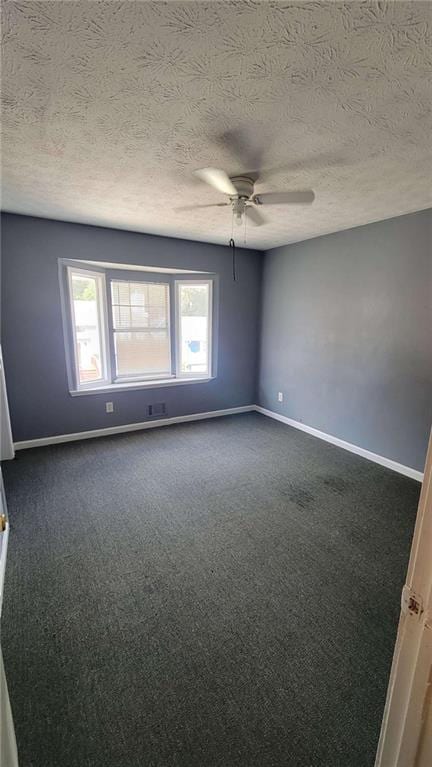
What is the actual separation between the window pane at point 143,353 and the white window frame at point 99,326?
0.14 meters

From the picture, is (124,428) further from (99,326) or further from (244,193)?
(244,193)

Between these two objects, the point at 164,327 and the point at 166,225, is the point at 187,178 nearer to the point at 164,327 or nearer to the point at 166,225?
the point at 166,225

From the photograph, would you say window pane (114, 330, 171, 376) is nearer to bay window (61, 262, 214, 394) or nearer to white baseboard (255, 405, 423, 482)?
bay window (61, 262, 214, 394)

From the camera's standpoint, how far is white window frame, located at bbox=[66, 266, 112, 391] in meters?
3.54

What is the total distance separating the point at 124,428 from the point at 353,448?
109 inches

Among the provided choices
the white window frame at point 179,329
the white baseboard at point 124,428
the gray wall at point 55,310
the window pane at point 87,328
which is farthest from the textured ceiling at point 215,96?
the white baseboard at point 124,428

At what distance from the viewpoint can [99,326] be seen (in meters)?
3.86

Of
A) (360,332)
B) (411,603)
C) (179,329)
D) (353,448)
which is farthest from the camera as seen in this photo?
(179,329)

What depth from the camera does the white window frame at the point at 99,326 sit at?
354cm

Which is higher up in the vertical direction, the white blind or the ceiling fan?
the ceiling fan

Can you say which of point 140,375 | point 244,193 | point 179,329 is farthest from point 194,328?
point 244,193

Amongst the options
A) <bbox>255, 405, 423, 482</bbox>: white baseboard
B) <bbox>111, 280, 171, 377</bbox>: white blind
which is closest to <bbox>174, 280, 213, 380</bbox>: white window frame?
<bbox>111, 280, 171, 377</bbox>: white blind

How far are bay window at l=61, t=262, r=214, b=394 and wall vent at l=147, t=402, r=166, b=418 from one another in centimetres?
32

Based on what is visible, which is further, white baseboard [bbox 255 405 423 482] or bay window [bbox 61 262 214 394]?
bay window [bbox 61 262 214 394]
